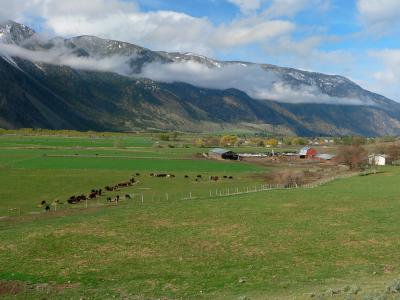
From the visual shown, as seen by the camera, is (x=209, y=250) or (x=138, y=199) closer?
(x=209, y=250)

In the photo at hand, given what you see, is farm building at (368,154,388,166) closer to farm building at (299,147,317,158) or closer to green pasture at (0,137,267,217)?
farm building at (299,147,317,158)

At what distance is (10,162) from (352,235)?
319 feet

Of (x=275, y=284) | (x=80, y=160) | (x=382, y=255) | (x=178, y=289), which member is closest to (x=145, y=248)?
(x=178, y=289)

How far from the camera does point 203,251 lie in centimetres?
3275

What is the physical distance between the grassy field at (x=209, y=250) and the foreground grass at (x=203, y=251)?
0.06 meters

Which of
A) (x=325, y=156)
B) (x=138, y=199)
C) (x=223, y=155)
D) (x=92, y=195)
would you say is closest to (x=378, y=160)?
(x=325, y=156)

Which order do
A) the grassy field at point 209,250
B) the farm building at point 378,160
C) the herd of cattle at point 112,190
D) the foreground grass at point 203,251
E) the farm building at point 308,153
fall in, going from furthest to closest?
the farm building at point 308,153 < the farm building at point 378,160 < the herd of cattle at point 112,190 < the foreground grass at point 203,251 < the grassy field at point 209,250

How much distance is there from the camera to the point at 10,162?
116m

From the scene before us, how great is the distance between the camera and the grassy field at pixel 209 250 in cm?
2455

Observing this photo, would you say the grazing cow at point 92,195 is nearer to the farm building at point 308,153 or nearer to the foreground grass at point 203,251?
the foreground grass at point 203,251

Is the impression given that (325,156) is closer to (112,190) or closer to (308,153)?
(308,153)

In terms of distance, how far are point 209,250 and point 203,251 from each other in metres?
0.50

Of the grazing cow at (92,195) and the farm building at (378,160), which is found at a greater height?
the farm building at (378,160)

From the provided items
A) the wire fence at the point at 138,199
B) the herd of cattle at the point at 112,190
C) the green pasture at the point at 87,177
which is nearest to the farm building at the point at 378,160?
the green pasture at the point at 87,177
